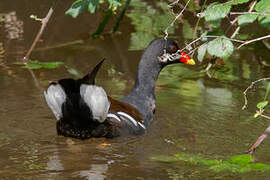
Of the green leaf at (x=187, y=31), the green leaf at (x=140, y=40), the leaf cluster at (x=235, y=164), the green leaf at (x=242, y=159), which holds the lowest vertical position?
the leaf cluster at (x=235, y=164)

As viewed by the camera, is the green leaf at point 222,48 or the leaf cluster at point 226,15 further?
Result: the green leaf at point 222,48

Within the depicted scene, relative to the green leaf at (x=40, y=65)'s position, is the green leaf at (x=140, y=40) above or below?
above

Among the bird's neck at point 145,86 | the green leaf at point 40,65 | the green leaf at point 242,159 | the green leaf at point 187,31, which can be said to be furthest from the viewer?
the green leaf at point 187,31

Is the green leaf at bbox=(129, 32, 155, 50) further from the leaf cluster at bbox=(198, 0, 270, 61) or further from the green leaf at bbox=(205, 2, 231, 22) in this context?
the green leaf at bbox=(205, 2, 231, 22)

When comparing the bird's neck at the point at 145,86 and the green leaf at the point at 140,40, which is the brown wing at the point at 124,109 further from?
the green leaf at the point at 140,40

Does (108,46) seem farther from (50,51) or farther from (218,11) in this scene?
(218,11)

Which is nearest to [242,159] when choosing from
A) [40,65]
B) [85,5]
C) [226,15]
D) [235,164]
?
[235,164]

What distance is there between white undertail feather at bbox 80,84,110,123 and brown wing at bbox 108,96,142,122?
1.41ft

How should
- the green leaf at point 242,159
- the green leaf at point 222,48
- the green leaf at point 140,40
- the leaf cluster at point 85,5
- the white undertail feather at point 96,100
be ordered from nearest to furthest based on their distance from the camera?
the green leaf at point 222,48
the leaf cluster at point 85,5
the green leaf at point 242,159
the white undertail feather at point 96,100
the green leaf at point 140,40

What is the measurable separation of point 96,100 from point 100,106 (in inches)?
2.9

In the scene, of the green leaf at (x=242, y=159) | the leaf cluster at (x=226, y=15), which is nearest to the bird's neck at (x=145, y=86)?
the green leaf at (x=242, y=159)

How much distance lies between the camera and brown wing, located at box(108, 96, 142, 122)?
7004 mm

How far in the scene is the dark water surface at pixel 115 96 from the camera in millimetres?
5832

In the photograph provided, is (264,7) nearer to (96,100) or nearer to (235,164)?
(235,164)
